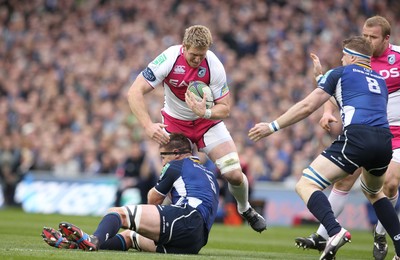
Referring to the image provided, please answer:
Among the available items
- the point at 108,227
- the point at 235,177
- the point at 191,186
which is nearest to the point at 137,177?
the point at 235,177

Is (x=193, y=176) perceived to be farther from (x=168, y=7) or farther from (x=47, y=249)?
(x=168, y=7)

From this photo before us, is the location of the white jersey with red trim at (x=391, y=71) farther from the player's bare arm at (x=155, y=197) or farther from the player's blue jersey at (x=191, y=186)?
the player's bare arm at (x=155, y=197)

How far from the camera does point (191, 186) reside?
9648mm

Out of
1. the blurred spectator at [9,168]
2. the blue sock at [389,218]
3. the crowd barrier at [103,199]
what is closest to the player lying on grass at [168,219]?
the blue sock at [389,218]

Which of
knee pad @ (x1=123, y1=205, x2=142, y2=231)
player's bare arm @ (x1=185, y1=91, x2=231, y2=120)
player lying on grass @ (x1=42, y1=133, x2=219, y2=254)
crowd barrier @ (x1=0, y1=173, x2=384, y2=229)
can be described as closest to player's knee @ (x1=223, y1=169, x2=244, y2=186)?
player's bare arm @ (x1=185, y1=91, x2=231, y2=120)

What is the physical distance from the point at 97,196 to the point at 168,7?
8.90m

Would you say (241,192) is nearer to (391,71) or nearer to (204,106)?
(204,106)

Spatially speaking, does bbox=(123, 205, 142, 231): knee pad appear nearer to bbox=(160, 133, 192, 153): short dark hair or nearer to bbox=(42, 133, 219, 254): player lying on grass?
bbox=(42, 133, 219, 254): player lying on grass

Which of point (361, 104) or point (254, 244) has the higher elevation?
point (361, 104)

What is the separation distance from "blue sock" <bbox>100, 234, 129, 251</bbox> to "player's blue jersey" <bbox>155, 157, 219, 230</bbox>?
74 centimetres

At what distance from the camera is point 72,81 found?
87.3 ft

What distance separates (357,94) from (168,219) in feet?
8.03

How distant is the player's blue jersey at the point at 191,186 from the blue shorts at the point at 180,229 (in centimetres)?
12

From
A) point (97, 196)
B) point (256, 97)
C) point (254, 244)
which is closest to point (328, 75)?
point (254, 244)
